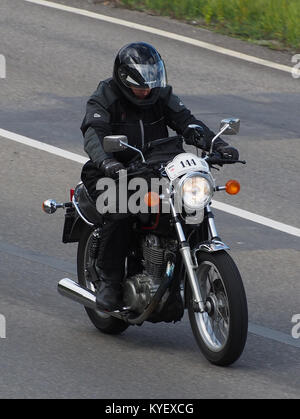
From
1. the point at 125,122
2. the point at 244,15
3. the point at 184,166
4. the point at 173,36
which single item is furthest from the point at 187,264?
the point at 244,15

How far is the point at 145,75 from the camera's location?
650 cm

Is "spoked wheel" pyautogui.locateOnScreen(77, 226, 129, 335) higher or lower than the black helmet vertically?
lower

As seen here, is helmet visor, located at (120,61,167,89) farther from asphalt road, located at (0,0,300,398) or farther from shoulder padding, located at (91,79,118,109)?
asphalt road, located at (0,0,300,398)

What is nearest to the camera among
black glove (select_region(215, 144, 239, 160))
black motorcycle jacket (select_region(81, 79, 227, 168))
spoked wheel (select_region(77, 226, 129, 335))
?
black glove (select_region(215, 144, 239, 160))

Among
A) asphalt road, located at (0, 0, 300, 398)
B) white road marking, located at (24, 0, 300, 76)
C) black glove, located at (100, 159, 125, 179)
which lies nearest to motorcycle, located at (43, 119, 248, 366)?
black glove, located at (100, 159, 125, 179)

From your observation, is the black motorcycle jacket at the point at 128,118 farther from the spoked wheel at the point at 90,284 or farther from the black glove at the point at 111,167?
the spoked wheel at the point at 90,284

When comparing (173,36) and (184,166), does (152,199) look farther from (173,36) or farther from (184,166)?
(173,36)

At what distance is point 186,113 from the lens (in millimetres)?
6887

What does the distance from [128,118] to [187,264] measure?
42.0 inches

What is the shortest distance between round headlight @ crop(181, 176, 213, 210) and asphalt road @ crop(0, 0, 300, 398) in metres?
0.91

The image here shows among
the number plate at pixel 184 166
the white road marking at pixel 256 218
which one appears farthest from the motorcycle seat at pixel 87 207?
the white road marking at pixel 256 218

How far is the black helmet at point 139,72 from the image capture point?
21.4ft

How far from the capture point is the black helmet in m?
6.51
